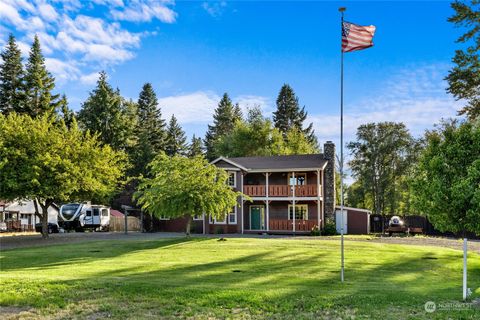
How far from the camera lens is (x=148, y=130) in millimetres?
64688

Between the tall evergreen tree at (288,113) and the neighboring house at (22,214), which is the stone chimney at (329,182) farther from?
the tall evergreen tree at (288,113)

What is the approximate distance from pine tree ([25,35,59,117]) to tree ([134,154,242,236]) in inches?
1281

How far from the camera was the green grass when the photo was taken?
9758 millimetres

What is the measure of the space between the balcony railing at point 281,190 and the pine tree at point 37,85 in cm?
2912

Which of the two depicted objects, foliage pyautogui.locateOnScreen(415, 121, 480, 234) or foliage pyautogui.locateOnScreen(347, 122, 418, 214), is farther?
foliage pyautogui.locateOnScreen(347, 122, 418, 214)

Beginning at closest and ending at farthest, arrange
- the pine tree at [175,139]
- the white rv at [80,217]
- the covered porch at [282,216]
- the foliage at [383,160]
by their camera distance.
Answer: the covered porch at [282,216], the white rv at [80,217], the foliage at [383,160], the pine tree at [175,139]

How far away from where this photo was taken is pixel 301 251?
2041 cm

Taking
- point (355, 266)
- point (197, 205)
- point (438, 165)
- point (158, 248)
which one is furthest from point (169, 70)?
point (438, 165)

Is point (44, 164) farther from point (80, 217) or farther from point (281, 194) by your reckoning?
point (281, 194)

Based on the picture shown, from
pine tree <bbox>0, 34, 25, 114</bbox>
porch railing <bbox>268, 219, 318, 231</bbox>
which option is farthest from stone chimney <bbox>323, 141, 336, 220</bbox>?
pine tree <bbox>0, 34, 25, 114</bbox>

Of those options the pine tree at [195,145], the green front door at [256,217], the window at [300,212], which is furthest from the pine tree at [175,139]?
the window at [300,212]

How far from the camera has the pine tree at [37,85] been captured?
53406mm

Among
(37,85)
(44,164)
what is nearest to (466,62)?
(44,164)

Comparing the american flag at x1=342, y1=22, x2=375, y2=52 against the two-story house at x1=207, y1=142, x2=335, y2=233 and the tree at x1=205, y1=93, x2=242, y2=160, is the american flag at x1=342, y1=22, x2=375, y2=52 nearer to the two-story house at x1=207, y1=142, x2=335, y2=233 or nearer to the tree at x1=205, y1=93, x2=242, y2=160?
the two-story house at x1=207, y1=142, x2=335, y2=233
